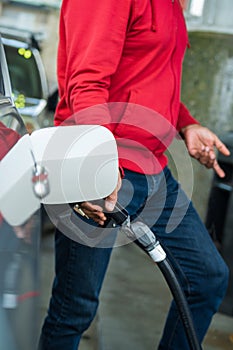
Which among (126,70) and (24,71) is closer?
(126,70)

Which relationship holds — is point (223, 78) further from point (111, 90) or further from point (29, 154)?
point (29, 154)

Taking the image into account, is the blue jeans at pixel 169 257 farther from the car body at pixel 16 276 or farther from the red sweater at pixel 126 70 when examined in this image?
the car body at pixel 16 276

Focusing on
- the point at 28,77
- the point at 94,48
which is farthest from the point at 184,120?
the point at 28,77

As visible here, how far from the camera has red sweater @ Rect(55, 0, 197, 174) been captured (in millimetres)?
2500

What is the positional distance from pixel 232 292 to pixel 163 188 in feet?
5.79

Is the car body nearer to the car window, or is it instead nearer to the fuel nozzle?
the fuel nozzle

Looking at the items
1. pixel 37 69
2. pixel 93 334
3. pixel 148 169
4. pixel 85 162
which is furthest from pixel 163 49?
pixel 37 69

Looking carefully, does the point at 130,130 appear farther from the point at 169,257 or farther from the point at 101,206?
the point at 169,257

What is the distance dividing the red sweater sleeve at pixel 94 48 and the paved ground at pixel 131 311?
1.79 meters

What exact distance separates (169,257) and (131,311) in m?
1.74

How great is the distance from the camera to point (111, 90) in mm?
2676

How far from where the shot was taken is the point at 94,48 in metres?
2.49

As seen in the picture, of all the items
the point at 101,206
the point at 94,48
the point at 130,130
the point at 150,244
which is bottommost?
the point at 150,244

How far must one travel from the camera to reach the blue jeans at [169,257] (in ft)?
9.06
